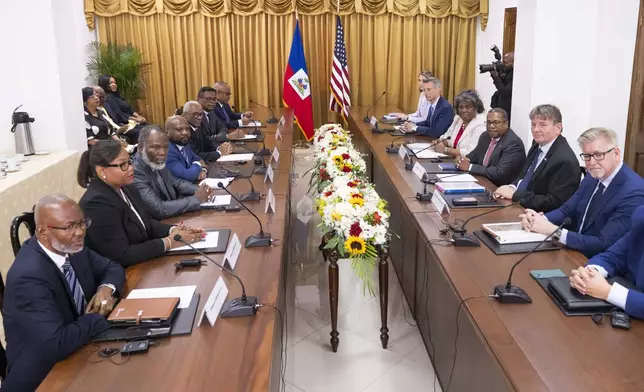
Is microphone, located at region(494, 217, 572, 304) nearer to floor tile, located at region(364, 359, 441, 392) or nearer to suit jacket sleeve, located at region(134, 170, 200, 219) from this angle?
floor tile, located at region(364, 359, 441, 392)

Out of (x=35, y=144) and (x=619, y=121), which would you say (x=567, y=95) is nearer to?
(x=619, y=121)

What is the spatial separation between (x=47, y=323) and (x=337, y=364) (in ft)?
5.35

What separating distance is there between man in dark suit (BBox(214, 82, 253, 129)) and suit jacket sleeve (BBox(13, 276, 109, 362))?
189 inches

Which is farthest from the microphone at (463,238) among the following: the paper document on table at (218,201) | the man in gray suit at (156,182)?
the man in gray suit at (156,182)

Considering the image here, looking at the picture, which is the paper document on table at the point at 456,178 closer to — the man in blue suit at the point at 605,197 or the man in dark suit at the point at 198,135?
the man in blue suit at the point at 605,197

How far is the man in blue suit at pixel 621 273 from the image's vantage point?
1.84 m

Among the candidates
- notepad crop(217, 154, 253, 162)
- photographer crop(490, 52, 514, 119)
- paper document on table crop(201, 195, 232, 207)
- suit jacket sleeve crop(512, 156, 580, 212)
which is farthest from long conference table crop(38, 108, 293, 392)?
photographer crop(490, 52, 514, 119)

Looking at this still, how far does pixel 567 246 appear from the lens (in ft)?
8.07

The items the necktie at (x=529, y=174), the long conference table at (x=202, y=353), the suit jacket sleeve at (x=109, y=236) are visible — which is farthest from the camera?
the necktie at (x=529, y=174)

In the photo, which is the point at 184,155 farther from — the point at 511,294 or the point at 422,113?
the point at 422,113

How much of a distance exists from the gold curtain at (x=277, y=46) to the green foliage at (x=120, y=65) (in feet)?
1.05

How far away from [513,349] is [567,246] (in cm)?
94

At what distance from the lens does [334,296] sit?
300 cm

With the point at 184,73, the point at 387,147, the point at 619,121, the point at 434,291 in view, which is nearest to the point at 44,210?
the point at 434,291
